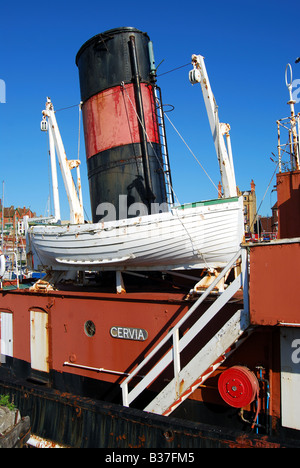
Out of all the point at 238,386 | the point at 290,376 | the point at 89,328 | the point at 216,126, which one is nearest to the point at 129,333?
the point at 89,328

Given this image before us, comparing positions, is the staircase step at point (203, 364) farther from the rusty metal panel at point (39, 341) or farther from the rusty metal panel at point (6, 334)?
the rusty metal panel at point (6, 334)

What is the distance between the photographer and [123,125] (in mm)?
8711

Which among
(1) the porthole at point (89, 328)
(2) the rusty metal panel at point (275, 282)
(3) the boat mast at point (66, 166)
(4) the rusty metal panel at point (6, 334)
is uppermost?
(3) the boat mast at point (66, 166)

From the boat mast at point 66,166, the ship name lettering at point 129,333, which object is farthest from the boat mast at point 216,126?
the boat mast at point 66,166

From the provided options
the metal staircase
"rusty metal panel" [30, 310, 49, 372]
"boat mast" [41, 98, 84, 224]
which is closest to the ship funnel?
"boat mast" [41, 98, 84, 224]

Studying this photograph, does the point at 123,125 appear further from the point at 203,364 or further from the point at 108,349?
the point at 203,364

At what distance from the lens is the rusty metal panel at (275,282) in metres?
4.52

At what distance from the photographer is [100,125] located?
9000mm

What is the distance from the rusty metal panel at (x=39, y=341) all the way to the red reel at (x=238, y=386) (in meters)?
5.00

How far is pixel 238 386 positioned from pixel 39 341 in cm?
556

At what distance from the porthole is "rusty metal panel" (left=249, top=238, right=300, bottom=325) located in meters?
4.08

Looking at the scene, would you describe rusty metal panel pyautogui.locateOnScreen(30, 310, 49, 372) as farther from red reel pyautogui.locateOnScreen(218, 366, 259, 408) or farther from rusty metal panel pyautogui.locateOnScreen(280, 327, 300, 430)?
rusty metal panel pyautogui.locateOnScreen(280, 327, 300, 430)
